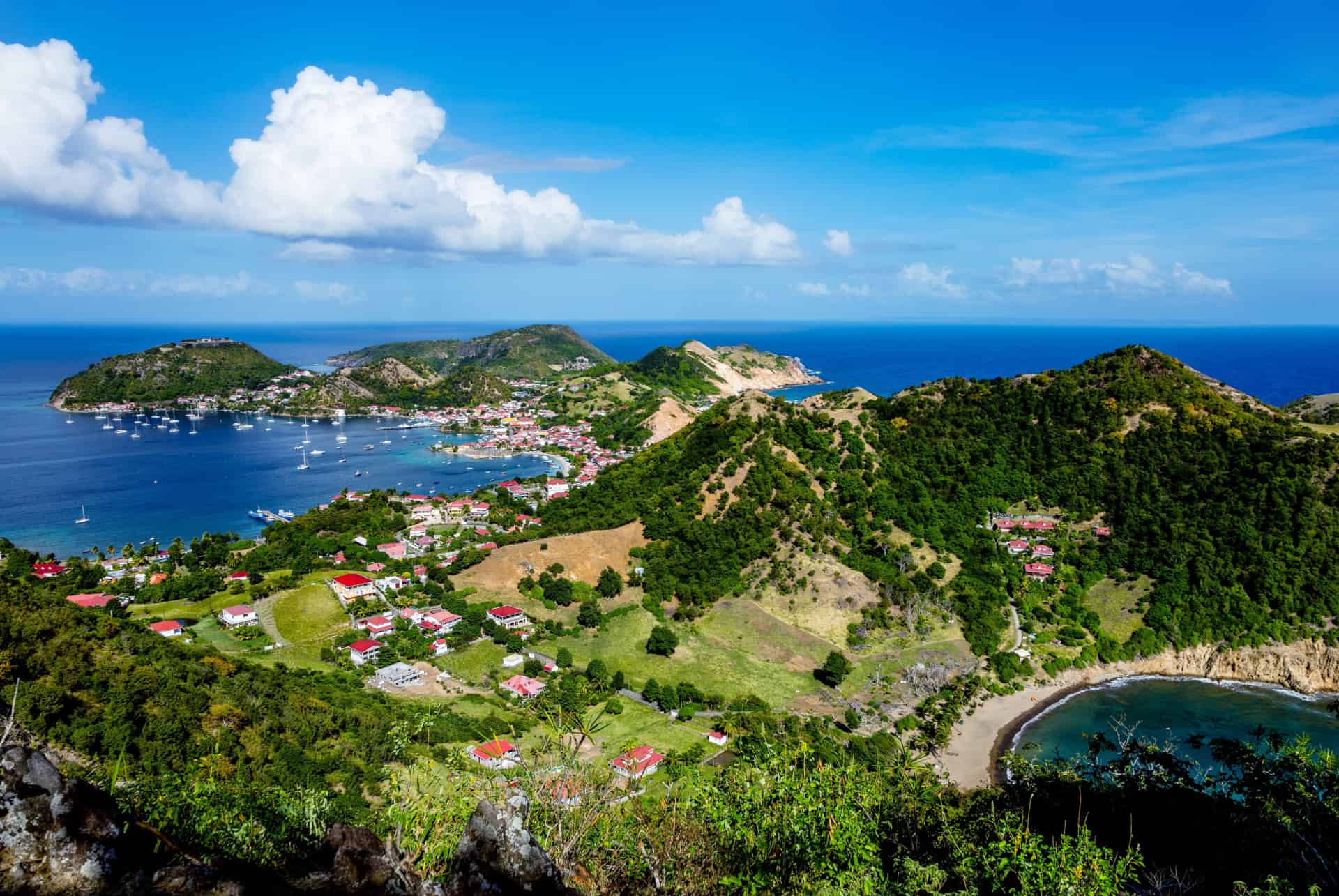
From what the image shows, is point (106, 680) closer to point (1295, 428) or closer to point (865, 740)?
point (865, 740)

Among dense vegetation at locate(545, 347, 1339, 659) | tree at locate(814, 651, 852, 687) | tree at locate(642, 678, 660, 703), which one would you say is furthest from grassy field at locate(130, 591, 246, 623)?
tree at locate(814, 651, 852, 687)

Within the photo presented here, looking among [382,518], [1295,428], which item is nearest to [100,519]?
[382,518]

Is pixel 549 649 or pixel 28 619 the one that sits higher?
pixel 28 619

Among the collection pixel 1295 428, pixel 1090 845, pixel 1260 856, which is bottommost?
pixel 1260 856

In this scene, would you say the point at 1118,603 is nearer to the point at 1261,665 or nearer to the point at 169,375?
the point at 1261,665

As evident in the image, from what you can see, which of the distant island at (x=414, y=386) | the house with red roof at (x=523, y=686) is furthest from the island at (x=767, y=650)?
the distant island at (x=414, y=386)

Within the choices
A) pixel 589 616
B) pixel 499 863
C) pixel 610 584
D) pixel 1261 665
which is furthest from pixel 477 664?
pixel 1261 665
